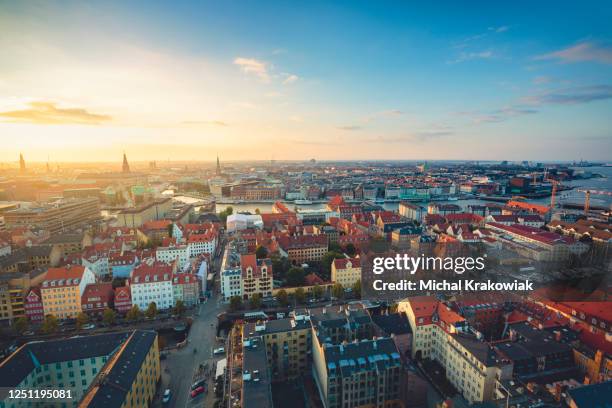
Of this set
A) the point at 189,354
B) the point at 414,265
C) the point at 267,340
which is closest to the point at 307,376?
the point at 267,340

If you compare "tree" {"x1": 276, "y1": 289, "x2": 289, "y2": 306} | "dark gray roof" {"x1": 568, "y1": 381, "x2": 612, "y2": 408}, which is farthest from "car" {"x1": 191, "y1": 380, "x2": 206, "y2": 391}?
"dark gray roof" {"x1": 568, "y1": 381, "x2": 612, "y2": 408}

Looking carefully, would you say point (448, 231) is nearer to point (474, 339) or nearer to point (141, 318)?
point (474, 339)

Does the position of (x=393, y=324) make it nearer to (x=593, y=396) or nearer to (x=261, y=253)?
(x=593, y=396)

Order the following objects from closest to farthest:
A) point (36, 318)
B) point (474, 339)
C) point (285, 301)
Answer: point (474, 339)
point (36, 318)
point (285, 301)

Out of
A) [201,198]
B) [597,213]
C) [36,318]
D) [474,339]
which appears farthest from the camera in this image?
[201,198]

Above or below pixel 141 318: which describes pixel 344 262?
above

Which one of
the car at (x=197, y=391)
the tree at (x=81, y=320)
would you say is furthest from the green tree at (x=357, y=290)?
the tree at (x=81, y=320)

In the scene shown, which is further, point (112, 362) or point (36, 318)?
point (36, 318)

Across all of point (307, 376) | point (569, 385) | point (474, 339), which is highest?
point (474, 339)
